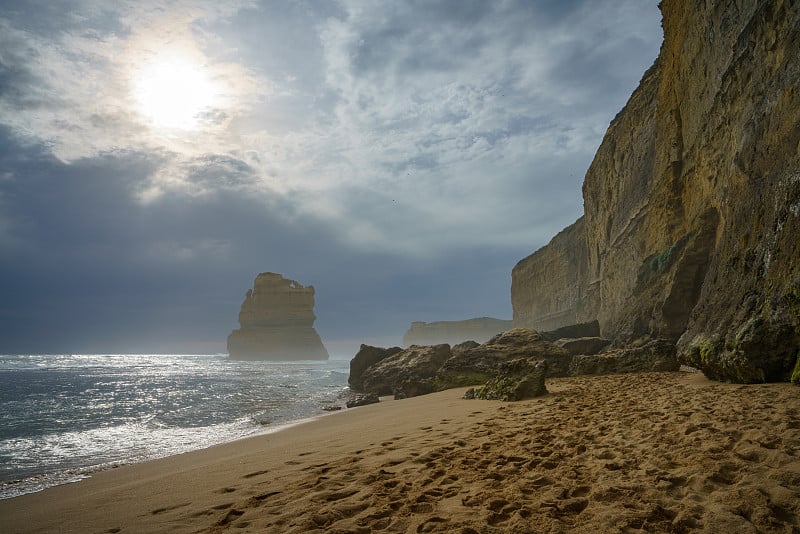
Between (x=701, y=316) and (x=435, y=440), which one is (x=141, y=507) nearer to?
(x=435, y=440)

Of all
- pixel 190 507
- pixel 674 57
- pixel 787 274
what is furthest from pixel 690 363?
pixel 674 57

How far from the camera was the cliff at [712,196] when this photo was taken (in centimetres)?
645

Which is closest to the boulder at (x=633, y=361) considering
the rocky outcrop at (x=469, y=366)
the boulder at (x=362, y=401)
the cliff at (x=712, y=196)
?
the rocky outcrop at (x=469, y=366)

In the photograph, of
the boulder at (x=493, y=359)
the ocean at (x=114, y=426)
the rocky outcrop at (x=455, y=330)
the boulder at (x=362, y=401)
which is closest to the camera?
the ocean at (x=114, y=426)

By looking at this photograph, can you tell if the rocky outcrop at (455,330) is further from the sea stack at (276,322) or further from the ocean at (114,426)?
the ocean at (114,426)

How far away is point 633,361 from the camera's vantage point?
12.5 meters

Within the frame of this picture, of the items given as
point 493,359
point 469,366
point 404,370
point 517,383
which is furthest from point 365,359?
point 517,383

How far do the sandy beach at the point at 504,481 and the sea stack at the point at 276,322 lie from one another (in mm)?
130753

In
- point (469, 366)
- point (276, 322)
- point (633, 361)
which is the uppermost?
point (276, 322)

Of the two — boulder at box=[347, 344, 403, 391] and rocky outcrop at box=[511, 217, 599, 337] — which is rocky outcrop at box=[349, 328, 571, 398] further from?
rocky outcrop at box=[511, 217, 599, 337]

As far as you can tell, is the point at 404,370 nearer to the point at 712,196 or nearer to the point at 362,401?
the point at 362,401

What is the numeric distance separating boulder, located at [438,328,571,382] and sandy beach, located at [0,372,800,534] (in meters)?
7.66

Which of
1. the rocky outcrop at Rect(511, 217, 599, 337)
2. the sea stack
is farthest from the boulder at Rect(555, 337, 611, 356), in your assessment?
the sea stack

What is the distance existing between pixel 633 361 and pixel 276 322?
130826mm
